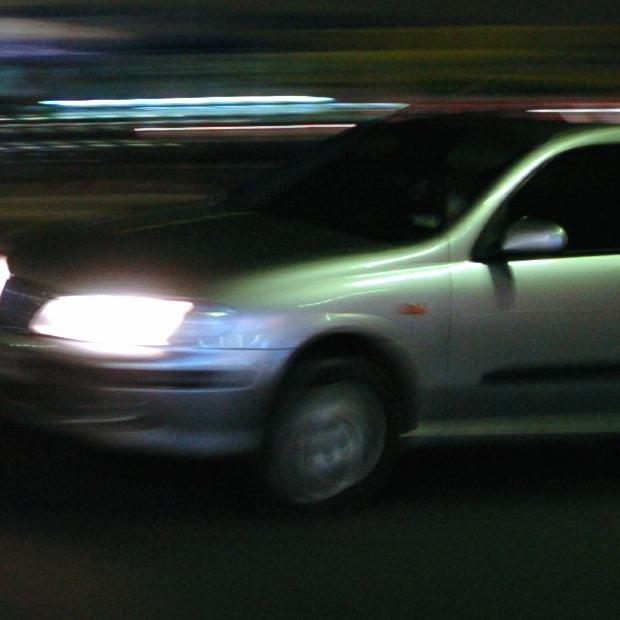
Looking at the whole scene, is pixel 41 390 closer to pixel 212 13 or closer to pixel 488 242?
pixel 488 242

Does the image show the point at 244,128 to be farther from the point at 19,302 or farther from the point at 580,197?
the point at 19,302

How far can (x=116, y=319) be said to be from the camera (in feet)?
16.4

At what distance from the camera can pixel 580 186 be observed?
19.1 feet

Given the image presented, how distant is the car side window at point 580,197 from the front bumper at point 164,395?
1360 millimetres

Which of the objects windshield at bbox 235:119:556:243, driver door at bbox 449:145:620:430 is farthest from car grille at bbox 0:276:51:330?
driver door at bbox 449:145:620:430

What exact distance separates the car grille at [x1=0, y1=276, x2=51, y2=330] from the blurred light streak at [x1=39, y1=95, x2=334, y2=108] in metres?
8.06

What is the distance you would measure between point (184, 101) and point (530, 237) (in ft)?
28.7

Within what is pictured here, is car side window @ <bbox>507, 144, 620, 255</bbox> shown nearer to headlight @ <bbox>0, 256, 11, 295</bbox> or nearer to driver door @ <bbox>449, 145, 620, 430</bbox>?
driver door @ <bbox>449, 145, 620, 430</bbox>

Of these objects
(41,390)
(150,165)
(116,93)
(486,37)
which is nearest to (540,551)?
(41,390)

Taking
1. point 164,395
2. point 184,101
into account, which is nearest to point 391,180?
point 164,395

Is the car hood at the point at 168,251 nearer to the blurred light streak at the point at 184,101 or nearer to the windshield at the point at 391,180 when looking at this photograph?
the windshield at the point at 391,180

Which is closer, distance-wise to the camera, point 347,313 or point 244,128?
point 347,313

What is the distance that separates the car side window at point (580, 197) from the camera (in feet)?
18.7

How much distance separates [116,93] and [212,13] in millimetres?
2800
